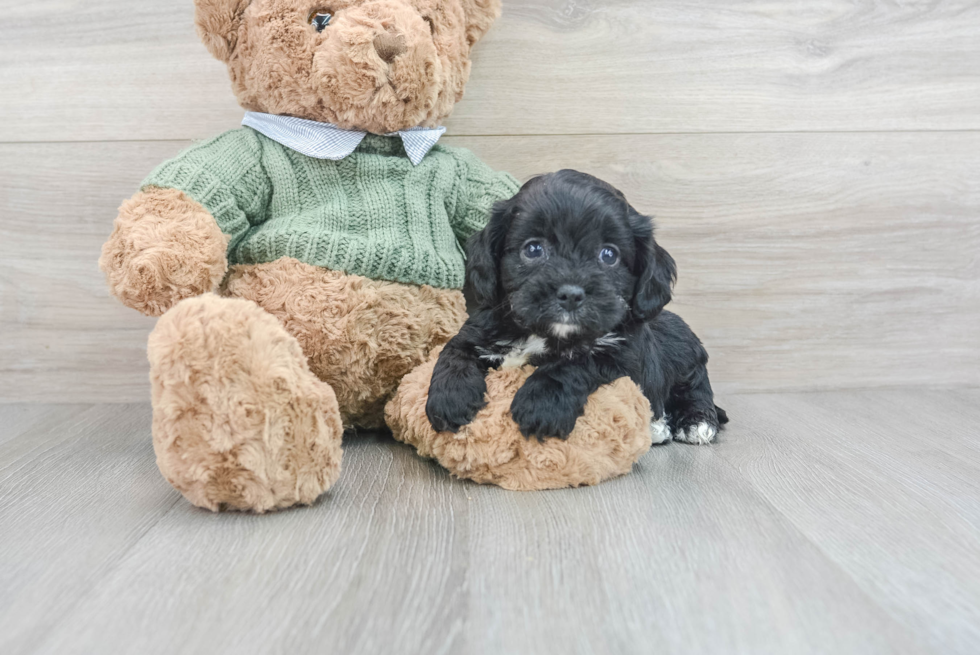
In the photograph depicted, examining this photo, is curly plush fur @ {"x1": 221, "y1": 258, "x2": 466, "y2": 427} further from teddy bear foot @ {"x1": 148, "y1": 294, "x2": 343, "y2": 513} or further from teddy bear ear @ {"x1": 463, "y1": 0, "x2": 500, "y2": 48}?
teddy bear ear @ {"x1": 463, "y1": 0, "x2": 500, "y2": 48}

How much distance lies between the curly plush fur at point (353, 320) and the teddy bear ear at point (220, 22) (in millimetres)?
484

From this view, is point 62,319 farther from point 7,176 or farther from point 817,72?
point 817,72

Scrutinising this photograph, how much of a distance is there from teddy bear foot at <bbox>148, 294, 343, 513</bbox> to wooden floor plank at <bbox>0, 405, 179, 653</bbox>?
0.48 feet

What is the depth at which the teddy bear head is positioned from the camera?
1.47m

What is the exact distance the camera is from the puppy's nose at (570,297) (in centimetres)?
124

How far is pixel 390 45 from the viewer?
4.85 feet

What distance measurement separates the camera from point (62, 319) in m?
2.08

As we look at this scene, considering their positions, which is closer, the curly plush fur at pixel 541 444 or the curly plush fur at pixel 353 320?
the curly plush fur at pixel 541 444

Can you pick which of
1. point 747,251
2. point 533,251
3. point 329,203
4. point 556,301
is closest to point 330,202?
point 329,203

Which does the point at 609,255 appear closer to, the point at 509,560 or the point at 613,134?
the point at 509,560

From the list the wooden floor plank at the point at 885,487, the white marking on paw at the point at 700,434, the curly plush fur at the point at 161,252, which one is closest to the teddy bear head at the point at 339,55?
the curly plush fur at the point at 161,252

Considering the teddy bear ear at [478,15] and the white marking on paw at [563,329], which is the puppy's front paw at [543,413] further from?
the teddy bear ear at [478,15]

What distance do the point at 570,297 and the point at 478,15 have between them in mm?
846

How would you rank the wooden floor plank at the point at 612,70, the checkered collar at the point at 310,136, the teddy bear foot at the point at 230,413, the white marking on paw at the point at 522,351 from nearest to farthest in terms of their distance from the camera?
1. the teddy bear foot at the point at 230,413
2. the white marking on paw at the point at 522,351
3. the checkered collar at the point at 310,136
4. the wooden floor plank at the point at 612,70
